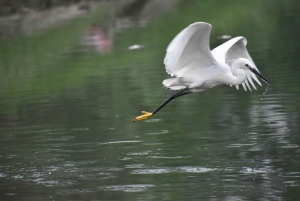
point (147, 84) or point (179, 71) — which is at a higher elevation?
point (179, 71)

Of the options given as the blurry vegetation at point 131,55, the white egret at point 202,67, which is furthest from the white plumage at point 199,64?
the blurry vegetation at point 131,55

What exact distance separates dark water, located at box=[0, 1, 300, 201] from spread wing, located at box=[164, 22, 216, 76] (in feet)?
3.50

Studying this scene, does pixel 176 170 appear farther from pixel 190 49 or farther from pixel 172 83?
pixel 172 83

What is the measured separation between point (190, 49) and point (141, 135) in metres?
1.79

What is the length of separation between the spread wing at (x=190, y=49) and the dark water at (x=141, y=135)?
1066mm

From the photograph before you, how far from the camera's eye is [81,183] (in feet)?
29.9

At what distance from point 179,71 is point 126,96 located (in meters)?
3.98

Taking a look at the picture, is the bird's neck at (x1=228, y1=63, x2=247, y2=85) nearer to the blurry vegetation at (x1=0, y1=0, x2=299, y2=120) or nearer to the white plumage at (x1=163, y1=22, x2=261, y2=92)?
the white plumage at (x1=163, y1=22, x2=261, y2=92)

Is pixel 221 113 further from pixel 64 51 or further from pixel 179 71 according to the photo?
pixel 64 51

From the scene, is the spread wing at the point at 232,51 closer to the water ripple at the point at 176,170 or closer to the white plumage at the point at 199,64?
the white plumage at the point at 199,64

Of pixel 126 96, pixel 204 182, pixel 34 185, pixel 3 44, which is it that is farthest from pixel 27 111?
pixel 3 44

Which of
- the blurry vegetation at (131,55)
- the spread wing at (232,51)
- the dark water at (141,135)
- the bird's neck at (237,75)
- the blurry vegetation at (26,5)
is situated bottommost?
the blurry vegetation at (131,55)

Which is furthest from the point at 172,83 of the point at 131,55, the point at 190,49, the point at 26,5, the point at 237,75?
the point at 26,5

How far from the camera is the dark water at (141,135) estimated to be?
880 cm
